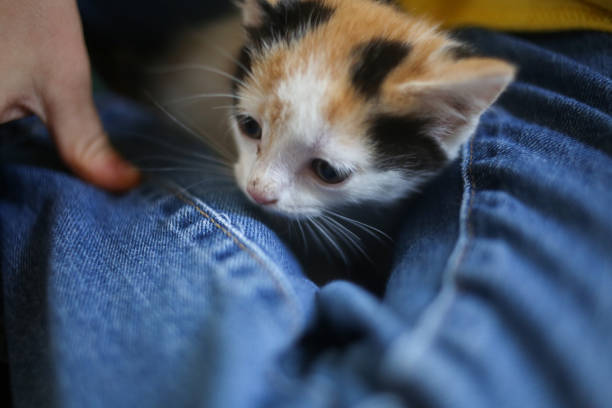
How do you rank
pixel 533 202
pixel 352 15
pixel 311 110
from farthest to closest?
pixel 352 15 < pixel 311 110 < pixel 533 202

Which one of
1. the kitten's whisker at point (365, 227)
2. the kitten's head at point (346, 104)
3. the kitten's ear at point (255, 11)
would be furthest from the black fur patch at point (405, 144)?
the kitten's ear at point (255, 11)

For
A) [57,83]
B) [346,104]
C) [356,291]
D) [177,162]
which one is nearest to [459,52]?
[346,104]

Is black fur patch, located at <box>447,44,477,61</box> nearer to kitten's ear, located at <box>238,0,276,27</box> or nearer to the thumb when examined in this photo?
kitten's ear, located at <box>238,0,276,27</box>

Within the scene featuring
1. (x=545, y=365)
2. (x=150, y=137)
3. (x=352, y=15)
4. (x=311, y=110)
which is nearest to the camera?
(x=545, y=365)

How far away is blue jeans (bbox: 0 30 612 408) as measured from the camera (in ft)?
1.59

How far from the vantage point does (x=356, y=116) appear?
A: 76 centimetres

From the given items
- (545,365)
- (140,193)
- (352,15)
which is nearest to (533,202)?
(545,365)

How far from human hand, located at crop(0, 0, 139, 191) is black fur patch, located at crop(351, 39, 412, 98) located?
530 mm

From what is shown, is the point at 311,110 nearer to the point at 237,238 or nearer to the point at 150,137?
the point at 237,238

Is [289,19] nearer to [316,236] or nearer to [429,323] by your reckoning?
[316,236]

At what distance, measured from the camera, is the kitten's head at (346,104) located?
746 mm

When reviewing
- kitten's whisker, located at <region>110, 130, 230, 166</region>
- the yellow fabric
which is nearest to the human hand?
kitten's whisker, located at <region>110, 130, 230, 166</region>

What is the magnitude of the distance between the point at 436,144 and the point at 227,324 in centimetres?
52

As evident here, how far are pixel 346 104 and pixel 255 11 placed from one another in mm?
341
